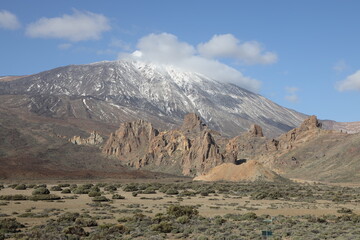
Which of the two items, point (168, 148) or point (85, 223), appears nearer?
point (85, 223)

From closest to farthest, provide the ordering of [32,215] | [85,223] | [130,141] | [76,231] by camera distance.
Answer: [76,231] < [85,223] < [32,215] < [130,141]

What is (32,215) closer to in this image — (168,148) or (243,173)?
(243,173)

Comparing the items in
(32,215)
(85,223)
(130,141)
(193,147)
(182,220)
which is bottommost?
(32,215)

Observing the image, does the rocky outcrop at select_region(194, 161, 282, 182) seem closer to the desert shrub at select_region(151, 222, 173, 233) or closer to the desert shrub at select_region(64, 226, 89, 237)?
the desert shrub at select_region(151, 222, 173, 233)

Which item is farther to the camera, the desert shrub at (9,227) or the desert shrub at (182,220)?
the desert shrub at (182,220)

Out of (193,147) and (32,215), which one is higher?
(193,147)

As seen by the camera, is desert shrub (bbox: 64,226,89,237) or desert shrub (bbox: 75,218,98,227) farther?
desert shrub (bbox: 75,218,98,227)

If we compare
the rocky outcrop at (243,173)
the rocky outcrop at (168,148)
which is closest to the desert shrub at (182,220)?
the rocky outcrop at (243,173)

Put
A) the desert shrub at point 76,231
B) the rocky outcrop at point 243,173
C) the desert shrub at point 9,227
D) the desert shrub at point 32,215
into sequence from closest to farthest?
the desert shrub at point 76,231, the desert shrub at point 9,227, the desert shrub at point 32,215, the rocky outcrop at point 243,173

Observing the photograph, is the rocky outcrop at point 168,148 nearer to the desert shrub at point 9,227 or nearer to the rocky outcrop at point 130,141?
the rocky outcrop at point 130,141

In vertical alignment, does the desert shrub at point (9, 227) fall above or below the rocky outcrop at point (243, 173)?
below

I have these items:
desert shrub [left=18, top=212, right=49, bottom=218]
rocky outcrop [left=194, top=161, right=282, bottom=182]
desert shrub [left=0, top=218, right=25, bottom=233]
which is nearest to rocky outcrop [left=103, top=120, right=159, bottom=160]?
rocky outcrop [left=194, top=161, right=282, bottom=182]

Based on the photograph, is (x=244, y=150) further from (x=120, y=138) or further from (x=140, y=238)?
(x=140, y=238)

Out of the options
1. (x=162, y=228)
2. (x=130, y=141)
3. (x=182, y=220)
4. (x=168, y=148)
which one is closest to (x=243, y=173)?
(x=168, y=148)
